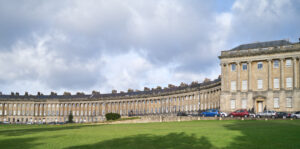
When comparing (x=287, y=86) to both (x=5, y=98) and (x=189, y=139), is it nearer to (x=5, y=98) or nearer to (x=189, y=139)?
(x=189, y=139)

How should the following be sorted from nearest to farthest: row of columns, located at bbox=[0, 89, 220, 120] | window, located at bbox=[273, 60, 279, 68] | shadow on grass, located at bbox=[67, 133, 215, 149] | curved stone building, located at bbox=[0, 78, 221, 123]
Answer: shadow on grass, located at bbox=[67, 133, 215, 149]
window, located at bbox=[273, 60, 279, 68]
row of columns, located at bbox=[0, 89, 220, 120]
curved stone building, located at bbox=[0, 78, 221, 123]

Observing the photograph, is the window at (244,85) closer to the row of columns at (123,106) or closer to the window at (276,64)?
the window at (276,64)

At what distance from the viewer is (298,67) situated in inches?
2318

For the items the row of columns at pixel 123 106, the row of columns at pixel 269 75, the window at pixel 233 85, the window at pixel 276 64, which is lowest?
the row of columns at pixel 123 106

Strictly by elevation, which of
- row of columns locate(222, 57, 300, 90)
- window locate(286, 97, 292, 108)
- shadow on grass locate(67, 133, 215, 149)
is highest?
row of columns locate(222, 57, 300, 90)

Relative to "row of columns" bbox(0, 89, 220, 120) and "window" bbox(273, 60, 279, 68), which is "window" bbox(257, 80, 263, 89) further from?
"row of columns" bbox(0, 89, 220, 120)

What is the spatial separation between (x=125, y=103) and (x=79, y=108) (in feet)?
82.6

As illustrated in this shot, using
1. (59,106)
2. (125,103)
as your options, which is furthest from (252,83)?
(59,106)

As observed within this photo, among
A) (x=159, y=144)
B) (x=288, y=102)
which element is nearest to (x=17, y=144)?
(x=159, y=144)

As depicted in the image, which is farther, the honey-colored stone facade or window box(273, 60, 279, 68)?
window box(273, 60, 279, 68)

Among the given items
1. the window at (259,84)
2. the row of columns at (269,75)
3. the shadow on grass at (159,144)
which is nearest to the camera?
the shadow on grass at (159,144)

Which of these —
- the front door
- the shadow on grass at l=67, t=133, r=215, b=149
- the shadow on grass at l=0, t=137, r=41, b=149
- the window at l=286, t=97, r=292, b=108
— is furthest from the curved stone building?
the shadow on grass at l=67, t=133, r=215, b=149

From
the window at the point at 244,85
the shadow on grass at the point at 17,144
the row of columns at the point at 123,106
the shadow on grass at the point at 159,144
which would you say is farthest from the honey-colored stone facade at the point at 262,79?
the shadow on grass at the point at 17,144

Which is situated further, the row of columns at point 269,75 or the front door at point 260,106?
the front door at point 260,106
